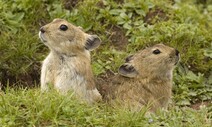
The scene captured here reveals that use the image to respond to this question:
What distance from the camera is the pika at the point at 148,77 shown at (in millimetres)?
9164

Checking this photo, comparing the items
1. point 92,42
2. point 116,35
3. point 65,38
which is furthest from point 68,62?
point 116,35

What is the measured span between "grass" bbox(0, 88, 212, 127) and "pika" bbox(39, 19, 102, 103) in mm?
1102

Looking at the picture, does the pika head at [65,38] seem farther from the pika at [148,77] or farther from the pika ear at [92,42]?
the pika at [148,77]

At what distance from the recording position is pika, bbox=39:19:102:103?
8.83 m

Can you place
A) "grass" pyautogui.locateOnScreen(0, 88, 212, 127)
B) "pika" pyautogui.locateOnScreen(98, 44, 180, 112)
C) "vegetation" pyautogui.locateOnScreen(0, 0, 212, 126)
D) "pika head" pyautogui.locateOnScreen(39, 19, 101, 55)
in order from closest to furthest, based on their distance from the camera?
"grass" pyautogui.locateOnScreen(0, 88, 212, 127) → "pika head" pyautogui.locateOnScreen(39, 19, 101, 55) → "pika" pyautogui.locateOnScreen(98, 44, 180, 112) → "vegetation" pyautogui.locateOnScreen(0, 0, 212, 126)

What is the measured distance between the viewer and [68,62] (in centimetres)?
896

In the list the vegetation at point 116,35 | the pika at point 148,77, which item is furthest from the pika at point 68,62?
the vegetation at point 116,35

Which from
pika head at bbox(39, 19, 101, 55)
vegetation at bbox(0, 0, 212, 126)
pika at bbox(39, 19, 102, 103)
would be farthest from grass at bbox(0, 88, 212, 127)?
vegetation at bbox(0, 0, 212, 126)

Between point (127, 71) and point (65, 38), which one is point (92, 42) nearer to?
point (65, 38)

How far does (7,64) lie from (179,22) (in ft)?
10.7

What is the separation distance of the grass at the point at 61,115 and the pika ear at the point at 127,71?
1.56 metres

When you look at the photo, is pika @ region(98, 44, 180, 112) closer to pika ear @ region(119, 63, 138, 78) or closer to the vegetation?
pika ear @ region(119, 63, 138, 78)

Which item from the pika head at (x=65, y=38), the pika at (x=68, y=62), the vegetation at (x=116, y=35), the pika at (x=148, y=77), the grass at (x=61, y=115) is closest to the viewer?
the grass at (x=61, y=115)

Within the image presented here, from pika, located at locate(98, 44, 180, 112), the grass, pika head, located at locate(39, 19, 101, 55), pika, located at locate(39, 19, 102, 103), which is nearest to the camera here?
the grass
